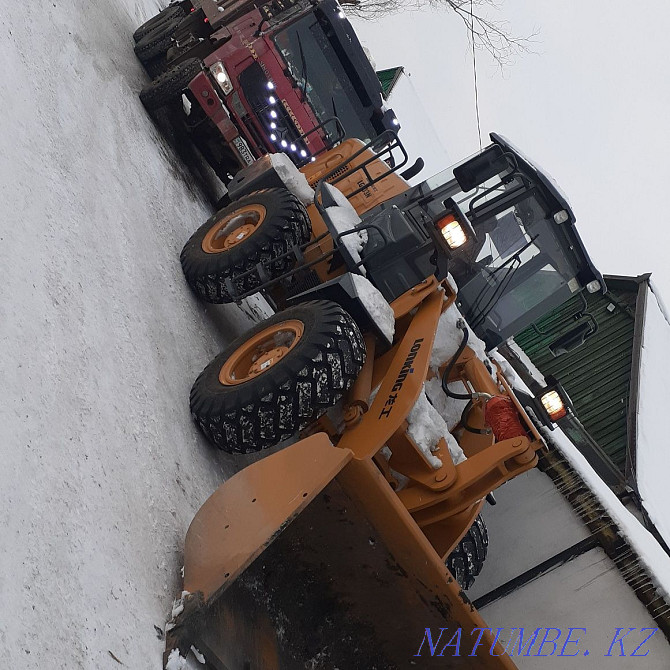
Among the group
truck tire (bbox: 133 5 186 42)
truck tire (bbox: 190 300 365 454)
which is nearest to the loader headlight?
truck tire (bbox: 190 300 365 454)

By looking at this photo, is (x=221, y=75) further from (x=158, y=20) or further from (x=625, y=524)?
(x=625, y=524)

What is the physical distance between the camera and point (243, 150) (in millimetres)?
6215

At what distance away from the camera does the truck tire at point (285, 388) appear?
3484 millimetres

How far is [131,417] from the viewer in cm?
317

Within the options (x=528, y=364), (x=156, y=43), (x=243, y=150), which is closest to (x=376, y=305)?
(x=243, y=150)

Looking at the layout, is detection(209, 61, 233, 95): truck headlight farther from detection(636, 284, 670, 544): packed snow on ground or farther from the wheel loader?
detection(636, 284, 670, 544): packed snow on ground

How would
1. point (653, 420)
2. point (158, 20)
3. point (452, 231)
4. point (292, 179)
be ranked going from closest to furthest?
point (452, 231) < point (292, 179) < point (158, 20) < point (653, 420)

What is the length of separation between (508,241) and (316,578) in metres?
2.17

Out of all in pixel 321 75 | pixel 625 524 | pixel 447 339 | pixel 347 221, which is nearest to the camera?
pixel 447 339

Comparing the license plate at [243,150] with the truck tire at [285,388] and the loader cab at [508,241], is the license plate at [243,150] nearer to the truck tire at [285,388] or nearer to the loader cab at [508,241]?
the loader cab at [508,241]

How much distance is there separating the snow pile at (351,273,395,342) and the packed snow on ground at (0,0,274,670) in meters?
0.95

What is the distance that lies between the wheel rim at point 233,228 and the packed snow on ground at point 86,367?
252 mm

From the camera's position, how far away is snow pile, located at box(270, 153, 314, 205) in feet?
17.8

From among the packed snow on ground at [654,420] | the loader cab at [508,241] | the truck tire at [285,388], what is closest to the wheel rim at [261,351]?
the truck tire at [285,388]
